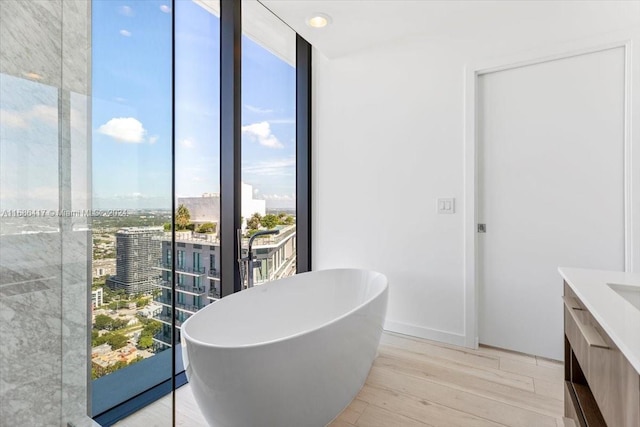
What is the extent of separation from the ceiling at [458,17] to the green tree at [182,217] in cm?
147

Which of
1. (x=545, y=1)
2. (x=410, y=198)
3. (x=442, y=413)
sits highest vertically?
(x=545, y=1)

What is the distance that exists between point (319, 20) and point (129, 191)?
1905 millimetres

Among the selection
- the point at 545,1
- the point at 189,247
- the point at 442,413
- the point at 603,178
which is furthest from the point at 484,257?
the point at 189,247

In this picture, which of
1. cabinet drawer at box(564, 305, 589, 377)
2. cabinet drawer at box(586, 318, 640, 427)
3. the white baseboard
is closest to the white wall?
the white baseboard

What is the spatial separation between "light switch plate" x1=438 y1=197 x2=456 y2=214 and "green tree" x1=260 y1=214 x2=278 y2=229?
1.33 m

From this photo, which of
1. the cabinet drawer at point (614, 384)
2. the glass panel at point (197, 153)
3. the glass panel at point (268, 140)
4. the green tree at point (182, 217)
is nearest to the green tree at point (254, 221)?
the glass panel at point (268, 140)

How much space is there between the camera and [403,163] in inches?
99.7

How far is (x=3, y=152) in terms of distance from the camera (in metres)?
0.80

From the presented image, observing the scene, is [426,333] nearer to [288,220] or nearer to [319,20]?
[288,220]

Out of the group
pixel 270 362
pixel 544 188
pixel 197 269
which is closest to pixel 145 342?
pixel 270 362

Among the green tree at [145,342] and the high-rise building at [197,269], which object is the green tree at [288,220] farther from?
the green tree at [145,342]

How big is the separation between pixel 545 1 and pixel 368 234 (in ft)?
6.51

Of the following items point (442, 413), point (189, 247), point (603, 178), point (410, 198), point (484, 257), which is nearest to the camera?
point (442, 413)

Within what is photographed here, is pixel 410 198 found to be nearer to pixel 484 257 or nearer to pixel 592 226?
pixel 484 257
